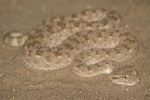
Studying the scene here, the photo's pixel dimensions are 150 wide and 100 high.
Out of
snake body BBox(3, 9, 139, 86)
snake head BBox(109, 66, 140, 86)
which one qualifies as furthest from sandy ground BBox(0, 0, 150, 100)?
snake body BBox(3, 9, 139, 86)

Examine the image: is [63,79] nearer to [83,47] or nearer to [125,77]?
[83,47]

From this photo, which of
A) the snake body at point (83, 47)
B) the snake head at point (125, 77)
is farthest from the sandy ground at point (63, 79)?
the snake body at point (83, 47)

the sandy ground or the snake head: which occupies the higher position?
the snake head

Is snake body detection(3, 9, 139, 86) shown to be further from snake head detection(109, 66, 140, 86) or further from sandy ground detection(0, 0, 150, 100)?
sandy ground detection(0, 0, 150, 100)

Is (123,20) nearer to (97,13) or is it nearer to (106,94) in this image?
(97,13)

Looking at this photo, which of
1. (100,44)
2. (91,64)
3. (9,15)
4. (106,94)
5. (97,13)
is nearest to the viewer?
(106,94)

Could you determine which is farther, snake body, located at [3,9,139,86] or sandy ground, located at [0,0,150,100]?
snake body, located at [3,9,139,86]

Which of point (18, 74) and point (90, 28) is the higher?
point (90, 28)

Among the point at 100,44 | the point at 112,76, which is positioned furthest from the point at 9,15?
the point at 112,76
